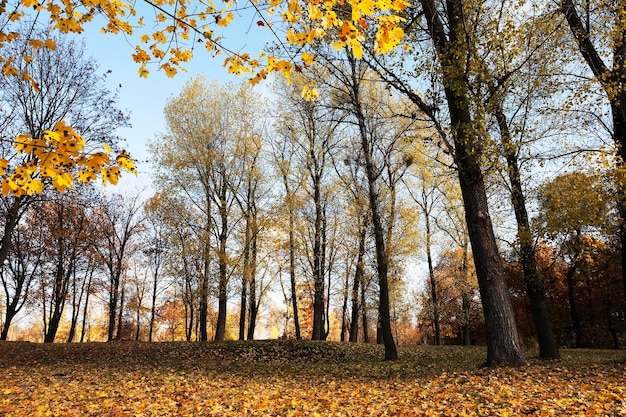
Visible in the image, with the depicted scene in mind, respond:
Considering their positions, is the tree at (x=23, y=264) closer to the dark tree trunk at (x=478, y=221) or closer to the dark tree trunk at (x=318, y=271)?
the dark tree trunk at (x=318, y=271)

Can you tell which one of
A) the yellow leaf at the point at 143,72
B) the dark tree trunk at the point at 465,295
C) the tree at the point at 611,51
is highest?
the tree at the point at 611,51

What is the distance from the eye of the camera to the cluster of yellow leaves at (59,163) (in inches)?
80.7

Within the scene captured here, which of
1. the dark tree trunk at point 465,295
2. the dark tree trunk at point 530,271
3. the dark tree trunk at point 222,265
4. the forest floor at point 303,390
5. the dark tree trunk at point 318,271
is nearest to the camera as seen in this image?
the forest floor at point 303,390

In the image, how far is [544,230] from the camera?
29.1 ft

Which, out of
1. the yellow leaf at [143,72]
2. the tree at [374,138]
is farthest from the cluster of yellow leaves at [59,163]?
the tree at [374,138]

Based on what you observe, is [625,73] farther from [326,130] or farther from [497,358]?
[326,130]

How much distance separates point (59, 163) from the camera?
6.81 ft

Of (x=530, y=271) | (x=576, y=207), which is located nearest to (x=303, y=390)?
(x=576, y=207)

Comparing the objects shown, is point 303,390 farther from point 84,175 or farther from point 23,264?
point 23,264

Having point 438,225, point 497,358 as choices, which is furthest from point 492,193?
point 438,225

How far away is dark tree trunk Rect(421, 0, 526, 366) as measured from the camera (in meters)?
6.35

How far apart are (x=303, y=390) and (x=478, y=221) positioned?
412 cm

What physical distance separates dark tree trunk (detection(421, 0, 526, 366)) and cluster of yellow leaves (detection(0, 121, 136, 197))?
5745 millimetres

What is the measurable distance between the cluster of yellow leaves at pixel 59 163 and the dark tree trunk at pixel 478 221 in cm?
575
